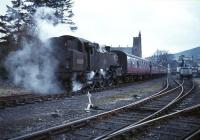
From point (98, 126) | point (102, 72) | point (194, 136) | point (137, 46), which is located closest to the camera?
point (194, 136)

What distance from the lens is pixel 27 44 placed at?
60.1 feet

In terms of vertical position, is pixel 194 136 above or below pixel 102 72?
below

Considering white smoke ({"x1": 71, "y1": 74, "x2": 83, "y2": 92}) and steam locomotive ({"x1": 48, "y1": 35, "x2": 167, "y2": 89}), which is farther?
white smoke ({"x1": 71, "y1": 74, "x2": 83, "y2": 92})

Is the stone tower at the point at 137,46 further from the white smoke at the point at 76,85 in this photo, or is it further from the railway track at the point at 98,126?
the railway track at the point at 98,126

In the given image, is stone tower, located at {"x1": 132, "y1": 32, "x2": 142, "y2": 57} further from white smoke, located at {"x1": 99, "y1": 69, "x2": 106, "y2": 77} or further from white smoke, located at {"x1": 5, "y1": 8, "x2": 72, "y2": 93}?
white smoke, located at {"x1": 5, "y1": 8, "x2": 72, "y2": 93}

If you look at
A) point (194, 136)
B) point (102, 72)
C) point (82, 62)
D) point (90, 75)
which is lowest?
point (194, 136)

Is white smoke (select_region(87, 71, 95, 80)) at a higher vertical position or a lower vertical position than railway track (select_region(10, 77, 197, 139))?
higher

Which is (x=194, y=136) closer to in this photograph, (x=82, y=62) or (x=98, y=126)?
(x=98, y=126)

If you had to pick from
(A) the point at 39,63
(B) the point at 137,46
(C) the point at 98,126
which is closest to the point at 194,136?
(C) the point at 98,126

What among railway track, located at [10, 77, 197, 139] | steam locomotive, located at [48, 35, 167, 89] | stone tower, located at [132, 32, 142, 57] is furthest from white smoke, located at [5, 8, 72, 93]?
stone tower, located at [132, 32, 142, 57]

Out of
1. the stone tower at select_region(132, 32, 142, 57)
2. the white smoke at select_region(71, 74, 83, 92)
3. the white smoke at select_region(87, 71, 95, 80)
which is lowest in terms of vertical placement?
the white smoke at select_region(71, 74, 83, 92)

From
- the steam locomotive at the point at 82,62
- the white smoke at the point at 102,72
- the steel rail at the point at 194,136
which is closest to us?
the steel rail at the point at 194,136

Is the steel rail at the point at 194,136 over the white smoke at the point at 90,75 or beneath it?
beneath

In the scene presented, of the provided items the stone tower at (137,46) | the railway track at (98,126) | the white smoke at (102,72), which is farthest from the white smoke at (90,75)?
the stone tower at (137,46)
